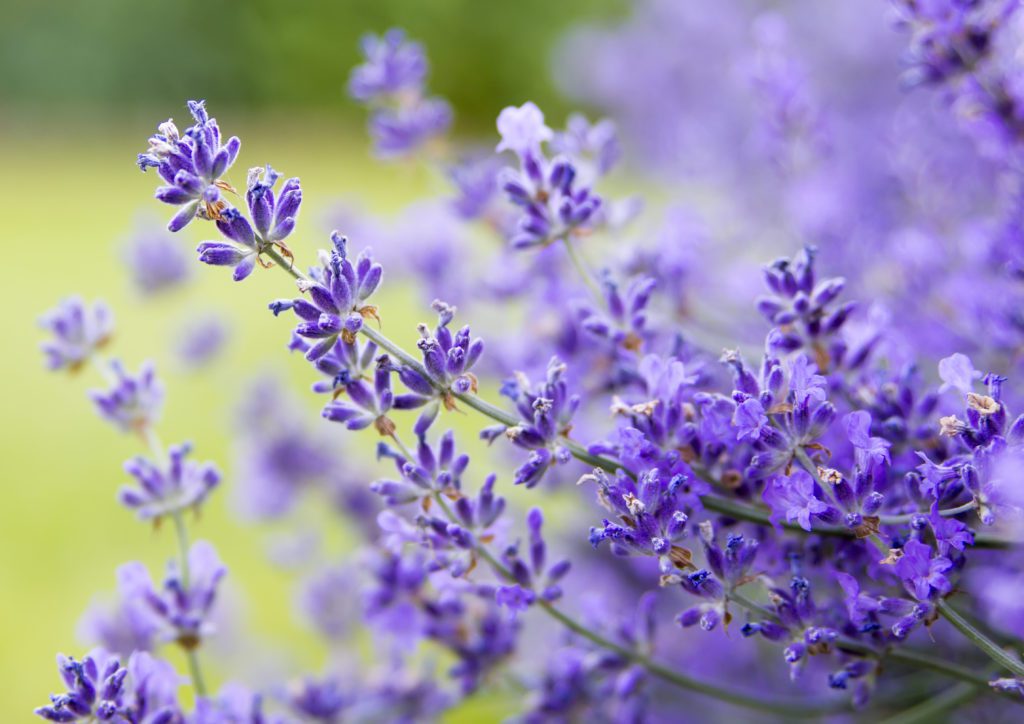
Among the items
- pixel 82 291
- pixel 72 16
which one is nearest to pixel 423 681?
pixel 82 291

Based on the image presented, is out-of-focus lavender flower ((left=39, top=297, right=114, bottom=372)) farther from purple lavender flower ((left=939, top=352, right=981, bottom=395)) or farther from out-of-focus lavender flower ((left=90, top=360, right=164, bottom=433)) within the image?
purple lavender flower ((left=939, top=352, right=981, bottom=395))

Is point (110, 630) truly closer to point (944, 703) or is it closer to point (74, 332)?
point (74, 332)

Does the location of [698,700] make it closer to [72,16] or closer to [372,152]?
[372,152]

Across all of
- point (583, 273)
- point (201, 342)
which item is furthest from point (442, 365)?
point (201, 342)

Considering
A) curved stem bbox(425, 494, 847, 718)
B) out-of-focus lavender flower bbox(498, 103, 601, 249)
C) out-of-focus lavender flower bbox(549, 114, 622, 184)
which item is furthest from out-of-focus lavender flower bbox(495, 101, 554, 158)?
curved stem bbox(425, 494, 847, 718)

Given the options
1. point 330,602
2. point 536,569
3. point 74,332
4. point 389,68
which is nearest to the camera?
point 536,569

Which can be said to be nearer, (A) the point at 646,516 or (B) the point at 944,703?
(A) the point at 646,516

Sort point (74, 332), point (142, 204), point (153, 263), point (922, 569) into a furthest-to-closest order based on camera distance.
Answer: point (142, 204), point (153, 263), point (74, 332), point (922, 569)

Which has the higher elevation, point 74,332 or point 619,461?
point 74,332
